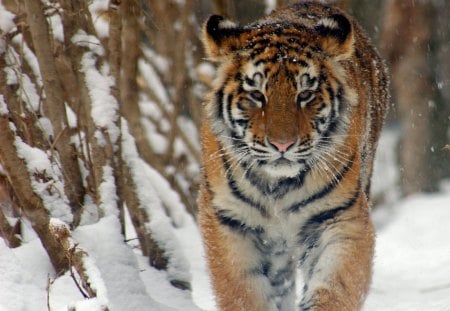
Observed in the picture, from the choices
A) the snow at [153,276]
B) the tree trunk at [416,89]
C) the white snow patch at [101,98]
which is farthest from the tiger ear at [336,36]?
the tree trunk at [416,89]

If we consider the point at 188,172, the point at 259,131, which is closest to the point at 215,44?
the point at 259,131

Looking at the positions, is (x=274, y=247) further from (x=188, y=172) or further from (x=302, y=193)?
(x=188, y=172)

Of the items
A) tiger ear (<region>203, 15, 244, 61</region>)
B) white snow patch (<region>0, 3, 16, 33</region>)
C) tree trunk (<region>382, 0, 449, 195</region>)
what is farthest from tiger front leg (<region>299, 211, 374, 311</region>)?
tree trunk (<region>382, 0, 449, 195</region>)

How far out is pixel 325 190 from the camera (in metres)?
4.52

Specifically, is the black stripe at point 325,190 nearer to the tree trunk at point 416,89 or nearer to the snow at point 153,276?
the snow at point 153,276

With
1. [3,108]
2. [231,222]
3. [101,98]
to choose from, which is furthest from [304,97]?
[3,108]

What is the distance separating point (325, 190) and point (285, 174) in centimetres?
23

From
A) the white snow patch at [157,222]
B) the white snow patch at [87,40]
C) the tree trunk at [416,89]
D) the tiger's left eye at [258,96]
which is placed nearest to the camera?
the tiger's left eye at [258,96]

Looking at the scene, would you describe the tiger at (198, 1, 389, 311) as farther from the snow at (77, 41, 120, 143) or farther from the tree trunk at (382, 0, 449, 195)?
the tree trunk at (382, 0, 449, 195)

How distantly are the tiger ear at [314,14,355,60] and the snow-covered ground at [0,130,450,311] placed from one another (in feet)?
4.62

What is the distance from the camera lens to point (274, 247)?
15.6 ft

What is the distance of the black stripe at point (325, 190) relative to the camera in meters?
4.52

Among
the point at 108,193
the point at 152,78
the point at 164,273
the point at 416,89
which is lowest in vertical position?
the point at 164,273

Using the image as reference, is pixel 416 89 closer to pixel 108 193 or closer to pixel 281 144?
pixel 108 193
